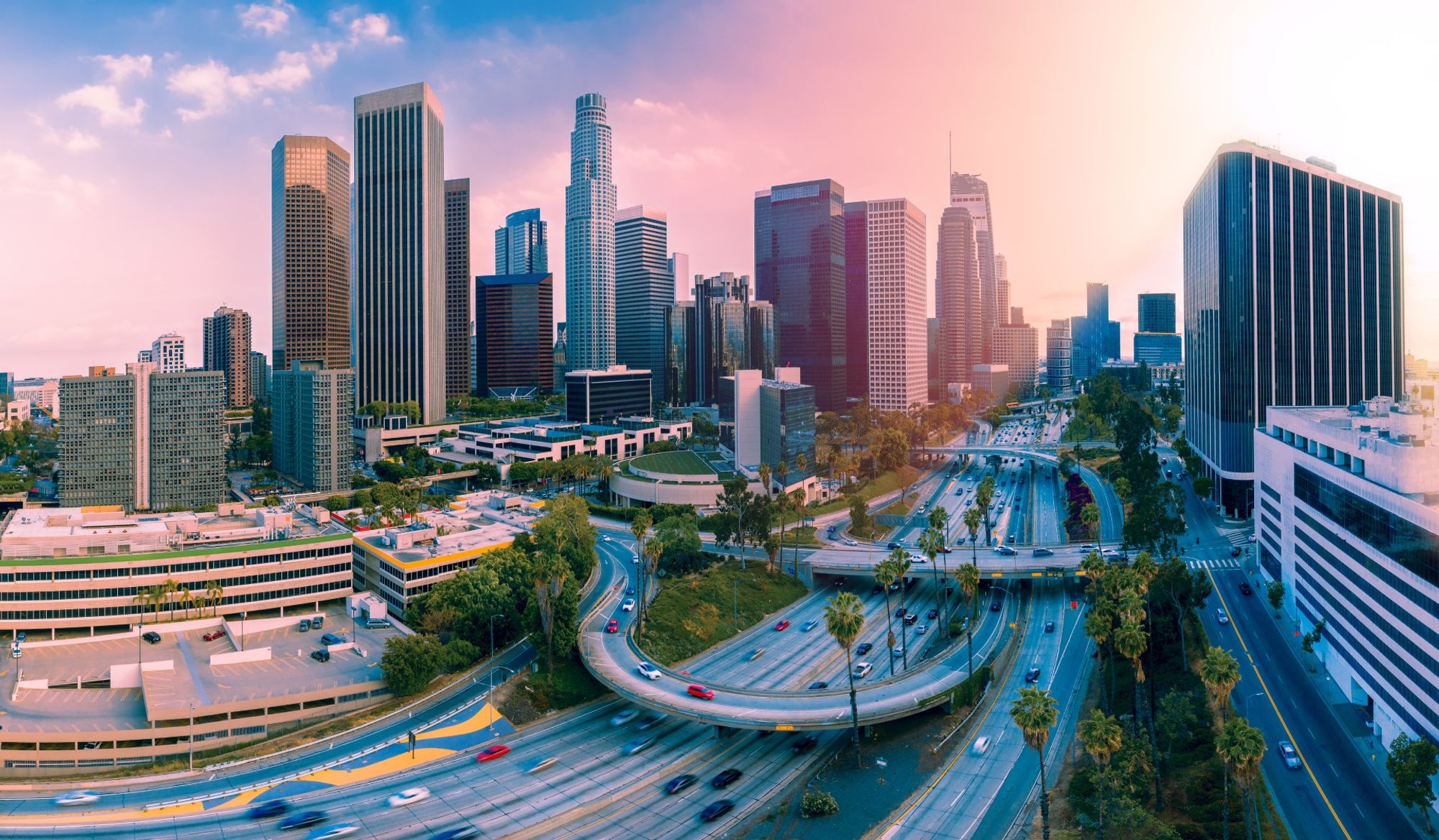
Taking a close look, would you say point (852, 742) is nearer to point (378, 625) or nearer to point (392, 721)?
point (392, 721)

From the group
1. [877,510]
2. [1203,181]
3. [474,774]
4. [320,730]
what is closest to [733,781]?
[474,774]

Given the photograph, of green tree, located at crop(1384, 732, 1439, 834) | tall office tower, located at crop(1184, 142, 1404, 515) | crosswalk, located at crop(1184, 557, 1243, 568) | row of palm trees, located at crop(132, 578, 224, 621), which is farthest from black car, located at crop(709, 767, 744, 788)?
tall office tower, located at crop(1184, 142, 1404, 515)

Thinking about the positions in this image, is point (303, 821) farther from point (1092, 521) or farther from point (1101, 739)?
point (1092, 521)

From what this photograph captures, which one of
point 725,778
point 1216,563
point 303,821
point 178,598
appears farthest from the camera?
point 1216,563

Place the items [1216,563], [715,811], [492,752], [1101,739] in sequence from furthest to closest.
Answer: [1216,563], [492,752], [715,811], [1101,739]

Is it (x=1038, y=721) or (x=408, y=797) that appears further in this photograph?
(x=408, y=797)

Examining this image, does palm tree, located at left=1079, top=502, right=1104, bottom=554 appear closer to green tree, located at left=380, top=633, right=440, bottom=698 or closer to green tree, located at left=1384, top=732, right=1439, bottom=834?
green tree, located at left=1384, top=732, right=1439, bottom=834

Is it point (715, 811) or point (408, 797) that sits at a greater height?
point (408, 797)

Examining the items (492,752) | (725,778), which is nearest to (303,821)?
(492,752)
